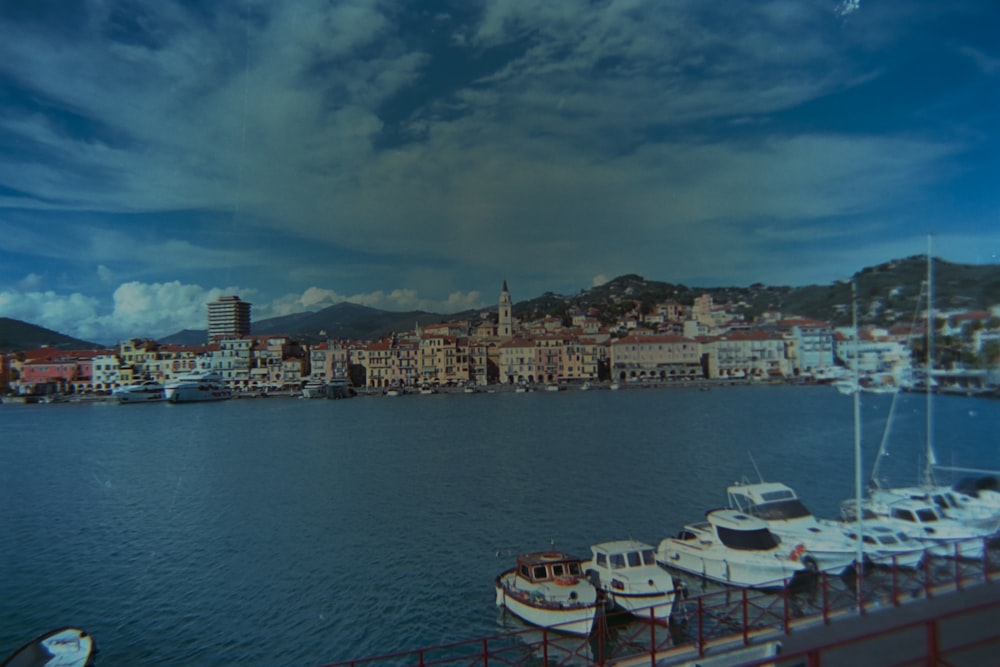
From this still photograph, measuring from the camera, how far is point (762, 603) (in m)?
5.09

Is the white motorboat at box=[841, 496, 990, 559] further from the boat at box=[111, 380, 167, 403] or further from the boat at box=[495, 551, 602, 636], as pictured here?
the boat at box=[111, 380, 167, 403]

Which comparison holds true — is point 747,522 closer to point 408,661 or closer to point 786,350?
point 408,661

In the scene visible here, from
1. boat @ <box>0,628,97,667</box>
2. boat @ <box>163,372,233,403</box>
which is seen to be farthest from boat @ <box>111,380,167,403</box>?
boat @ <box>0,628,97,667</box>

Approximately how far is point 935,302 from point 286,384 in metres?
38.3

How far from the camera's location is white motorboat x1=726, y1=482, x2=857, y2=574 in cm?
543

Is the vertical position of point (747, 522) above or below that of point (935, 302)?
below

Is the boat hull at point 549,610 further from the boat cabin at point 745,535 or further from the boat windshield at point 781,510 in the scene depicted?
the boat windshield at point 781,510

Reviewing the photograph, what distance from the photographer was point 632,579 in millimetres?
4871

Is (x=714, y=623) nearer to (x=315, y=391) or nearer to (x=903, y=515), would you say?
(x=903, y=515)

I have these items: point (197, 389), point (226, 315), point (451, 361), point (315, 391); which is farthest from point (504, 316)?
point (226, 315)

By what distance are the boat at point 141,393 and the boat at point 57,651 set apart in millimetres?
37164

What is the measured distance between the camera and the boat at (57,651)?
4297mm

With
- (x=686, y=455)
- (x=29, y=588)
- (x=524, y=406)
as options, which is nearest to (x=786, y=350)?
(x=524, y=406)

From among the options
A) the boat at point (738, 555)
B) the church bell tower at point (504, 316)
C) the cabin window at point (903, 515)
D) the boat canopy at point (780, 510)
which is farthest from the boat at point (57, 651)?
the church bell tower at point (504, 316)
